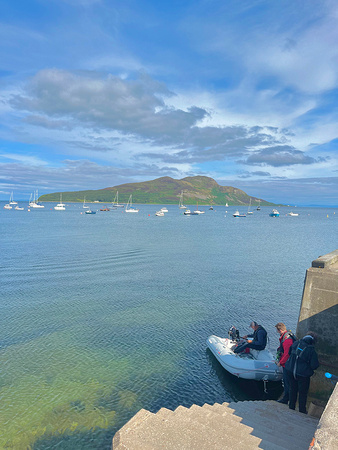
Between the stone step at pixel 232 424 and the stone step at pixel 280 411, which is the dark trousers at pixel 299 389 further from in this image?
the stone step at pixel 232 424

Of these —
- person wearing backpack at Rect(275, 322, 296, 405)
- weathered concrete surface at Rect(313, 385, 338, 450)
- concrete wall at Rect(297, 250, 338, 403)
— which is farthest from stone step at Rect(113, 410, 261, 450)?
concrete wall at Rect(297, 250, 338, 403)

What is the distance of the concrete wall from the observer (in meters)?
9.63

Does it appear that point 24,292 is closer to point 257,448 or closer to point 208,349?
point 208,349

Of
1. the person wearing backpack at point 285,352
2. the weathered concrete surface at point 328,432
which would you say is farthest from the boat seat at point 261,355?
the weathered concrete surface at point 328,432

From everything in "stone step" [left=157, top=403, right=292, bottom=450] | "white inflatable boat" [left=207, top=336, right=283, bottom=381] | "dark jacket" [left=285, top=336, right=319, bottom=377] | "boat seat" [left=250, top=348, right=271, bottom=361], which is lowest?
"white inflatable boat" [left=207, top=336, right=283, bottom=381]

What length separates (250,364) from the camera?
42.5 feet

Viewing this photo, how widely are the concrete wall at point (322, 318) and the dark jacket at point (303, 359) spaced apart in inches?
48.3

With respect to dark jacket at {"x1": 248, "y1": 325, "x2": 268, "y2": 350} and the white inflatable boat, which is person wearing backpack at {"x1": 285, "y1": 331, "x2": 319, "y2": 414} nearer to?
the white inflatable boat

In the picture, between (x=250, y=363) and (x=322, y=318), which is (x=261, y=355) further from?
(x=322, y=318)

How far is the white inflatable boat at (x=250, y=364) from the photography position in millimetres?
12711

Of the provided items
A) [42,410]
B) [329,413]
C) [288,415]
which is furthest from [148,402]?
[329,413]

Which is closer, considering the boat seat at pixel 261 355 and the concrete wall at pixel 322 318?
the concrete wall at pixel 322 318

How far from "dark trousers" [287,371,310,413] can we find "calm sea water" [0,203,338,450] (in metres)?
3.38

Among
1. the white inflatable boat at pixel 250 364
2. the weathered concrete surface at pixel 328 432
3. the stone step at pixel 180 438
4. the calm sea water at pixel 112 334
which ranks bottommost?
the calm sea water at pixel 112 334
